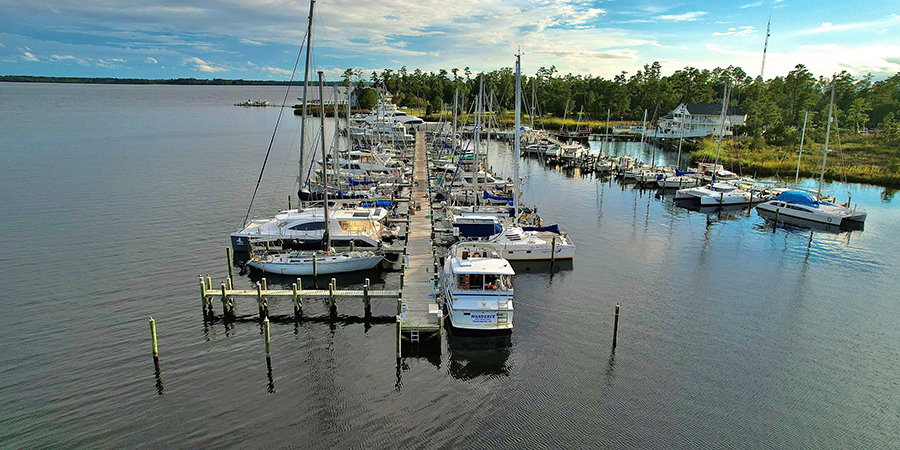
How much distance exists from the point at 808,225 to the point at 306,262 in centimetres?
4689

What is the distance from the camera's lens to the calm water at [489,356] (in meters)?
18.9

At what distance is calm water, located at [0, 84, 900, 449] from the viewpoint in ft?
61.9

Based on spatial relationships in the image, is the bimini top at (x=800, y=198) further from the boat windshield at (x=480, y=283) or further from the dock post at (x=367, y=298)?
the dock post at (x=367, y=298)

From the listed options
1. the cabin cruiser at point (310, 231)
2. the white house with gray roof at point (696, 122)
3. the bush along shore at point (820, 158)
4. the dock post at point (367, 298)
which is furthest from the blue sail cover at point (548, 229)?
the white house with gray roof at point (696, 122)

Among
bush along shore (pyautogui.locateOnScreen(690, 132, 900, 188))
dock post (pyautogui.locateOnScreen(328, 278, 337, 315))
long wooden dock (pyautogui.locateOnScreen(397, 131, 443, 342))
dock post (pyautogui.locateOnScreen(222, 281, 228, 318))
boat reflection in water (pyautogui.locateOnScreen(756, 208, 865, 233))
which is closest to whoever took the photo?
long wooden dock (pyautogui.locateOnScreen(397, 131, 443, 342))

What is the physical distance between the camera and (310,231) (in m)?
35.7

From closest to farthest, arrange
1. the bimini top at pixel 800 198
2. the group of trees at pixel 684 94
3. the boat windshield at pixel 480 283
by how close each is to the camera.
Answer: the boat windshield at pixel 480 283, the bimini top at pixel 800 198, the group of trees at pixel 684 94

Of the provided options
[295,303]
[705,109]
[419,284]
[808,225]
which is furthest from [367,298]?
[705,109]

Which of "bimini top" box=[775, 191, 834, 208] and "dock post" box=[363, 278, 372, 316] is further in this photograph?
"bimini top" box=[775, 191, 834, 208]

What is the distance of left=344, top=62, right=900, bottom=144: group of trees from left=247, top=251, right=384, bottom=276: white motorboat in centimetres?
5048

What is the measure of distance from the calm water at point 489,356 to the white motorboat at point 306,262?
1.35 meters

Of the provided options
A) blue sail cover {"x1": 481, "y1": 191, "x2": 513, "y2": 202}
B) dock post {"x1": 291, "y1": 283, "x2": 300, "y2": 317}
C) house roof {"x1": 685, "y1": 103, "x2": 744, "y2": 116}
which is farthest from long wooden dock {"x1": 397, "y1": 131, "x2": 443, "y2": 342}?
house roof {"x1": 685, "y1": 103, "x2": 744, "y2": 116}

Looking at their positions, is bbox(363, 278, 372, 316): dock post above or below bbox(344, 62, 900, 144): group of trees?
below

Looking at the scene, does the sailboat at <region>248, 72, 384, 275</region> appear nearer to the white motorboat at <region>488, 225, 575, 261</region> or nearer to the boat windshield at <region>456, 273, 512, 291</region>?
the white motorboat at <region>488, 225, 575, 261</region>
